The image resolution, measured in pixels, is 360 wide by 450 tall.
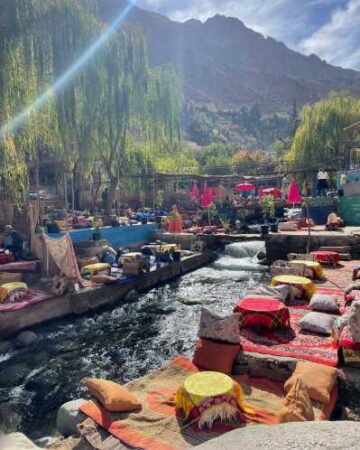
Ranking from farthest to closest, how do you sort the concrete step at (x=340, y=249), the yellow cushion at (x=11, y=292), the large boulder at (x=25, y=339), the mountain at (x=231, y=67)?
the mountain at (x=231, y=67) → the concrete step at (x=340, y=249) → the yellow cushion at (x=11, y=292) → the large boulder at (x=25, y=339)

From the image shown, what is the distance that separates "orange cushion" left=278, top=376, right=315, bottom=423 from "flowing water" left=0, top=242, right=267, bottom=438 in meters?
2.77

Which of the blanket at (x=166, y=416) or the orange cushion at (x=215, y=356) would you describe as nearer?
the blanket at (x=166, y=416)

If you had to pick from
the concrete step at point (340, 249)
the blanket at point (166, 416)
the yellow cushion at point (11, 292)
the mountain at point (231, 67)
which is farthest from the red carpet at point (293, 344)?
the mountain at point (231, 67)

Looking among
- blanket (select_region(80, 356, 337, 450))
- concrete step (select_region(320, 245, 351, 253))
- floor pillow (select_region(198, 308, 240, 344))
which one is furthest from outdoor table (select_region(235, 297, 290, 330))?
concrete step (select_region(320, 245, 351, 253))

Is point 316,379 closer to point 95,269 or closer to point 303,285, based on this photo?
point 303,285

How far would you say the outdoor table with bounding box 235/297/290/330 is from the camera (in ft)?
21.5

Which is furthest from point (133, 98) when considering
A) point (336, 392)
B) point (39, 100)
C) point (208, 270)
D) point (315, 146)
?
point (336, 392)

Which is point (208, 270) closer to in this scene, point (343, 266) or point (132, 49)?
point (343, 266)

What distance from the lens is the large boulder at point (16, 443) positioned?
4357 millimetres

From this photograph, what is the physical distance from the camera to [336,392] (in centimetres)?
502

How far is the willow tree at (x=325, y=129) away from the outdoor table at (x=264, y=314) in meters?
25.7

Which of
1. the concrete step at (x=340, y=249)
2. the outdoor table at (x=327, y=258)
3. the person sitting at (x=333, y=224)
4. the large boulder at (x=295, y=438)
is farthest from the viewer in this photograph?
the person sitting at (x=333, y=224)

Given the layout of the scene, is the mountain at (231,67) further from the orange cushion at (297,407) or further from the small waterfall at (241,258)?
the orange cushion at (297,407)

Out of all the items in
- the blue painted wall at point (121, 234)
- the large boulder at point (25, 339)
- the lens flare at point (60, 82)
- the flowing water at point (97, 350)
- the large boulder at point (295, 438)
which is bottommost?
the flowing water at point (97, 350)
